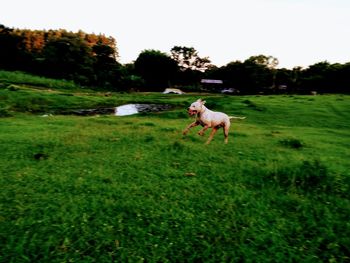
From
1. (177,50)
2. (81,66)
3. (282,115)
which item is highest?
(177,50)

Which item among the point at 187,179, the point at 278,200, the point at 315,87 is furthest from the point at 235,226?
the point at 315,87

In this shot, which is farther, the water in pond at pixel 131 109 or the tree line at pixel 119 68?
the tree line at pixel 119 68

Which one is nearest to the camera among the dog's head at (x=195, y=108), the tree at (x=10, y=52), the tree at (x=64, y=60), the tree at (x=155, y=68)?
the dog's head at (x=195, y=108)

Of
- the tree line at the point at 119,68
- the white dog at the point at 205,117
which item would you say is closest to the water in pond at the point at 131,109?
the white dog at the point at 205,117

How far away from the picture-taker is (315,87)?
7275cm

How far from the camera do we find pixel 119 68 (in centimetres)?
6794

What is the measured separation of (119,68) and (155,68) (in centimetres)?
1892

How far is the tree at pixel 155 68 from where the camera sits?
8431 centimetres

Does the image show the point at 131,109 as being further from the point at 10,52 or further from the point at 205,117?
the point at 10,52

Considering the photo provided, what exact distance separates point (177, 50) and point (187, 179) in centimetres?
10626

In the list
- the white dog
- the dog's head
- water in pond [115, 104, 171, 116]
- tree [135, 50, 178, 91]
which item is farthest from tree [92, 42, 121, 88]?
the dog's head

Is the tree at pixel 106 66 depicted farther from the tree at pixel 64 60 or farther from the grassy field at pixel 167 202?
the grassy field at pixel 167 202

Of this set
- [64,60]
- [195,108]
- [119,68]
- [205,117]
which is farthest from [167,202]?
[119,68]

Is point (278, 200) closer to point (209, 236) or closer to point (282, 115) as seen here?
point (209, 236)
